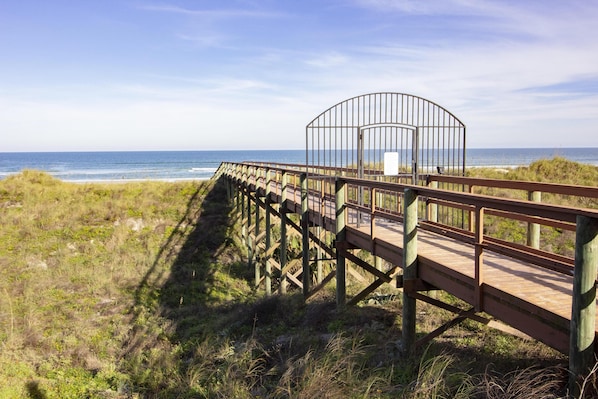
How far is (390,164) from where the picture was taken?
862 centimetres

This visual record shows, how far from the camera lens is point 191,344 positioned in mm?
9656

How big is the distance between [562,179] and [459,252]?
15921 millimetres

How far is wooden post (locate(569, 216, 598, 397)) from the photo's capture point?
10.7 feet

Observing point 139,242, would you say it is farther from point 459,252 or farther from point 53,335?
point 459,252

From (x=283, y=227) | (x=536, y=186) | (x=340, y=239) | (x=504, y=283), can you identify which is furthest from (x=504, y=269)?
(x=283, y=227)

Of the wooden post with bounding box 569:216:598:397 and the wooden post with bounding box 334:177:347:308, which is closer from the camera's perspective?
the wooden post with bounding box 569:216:598:397

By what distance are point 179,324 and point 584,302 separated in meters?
10.1

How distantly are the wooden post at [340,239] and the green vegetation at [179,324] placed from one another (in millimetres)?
334

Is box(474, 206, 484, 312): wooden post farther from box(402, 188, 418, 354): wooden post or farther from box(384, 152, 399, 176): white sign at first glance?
box(384, 152, 399, 176): white sign

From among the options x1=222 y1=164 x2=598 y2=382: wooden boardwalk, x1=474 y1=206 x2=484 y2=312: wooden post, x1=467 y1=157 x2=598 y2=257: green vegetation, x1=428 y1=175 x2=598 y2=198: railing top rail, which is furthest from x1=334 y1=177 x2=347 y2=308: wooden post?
x1=467 y1=157 x2=598 y2=257: green vegetation

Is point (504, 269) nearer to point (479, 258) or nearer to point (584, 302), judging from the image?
point (479, 258)

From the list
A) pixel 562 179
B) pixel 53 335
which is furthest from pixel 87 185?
pixel 562 179

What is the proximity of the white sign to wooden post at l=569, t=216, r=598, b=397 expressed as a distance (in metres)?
5.23

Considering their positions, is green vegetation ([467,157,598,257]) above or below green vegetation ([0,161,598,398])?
above
